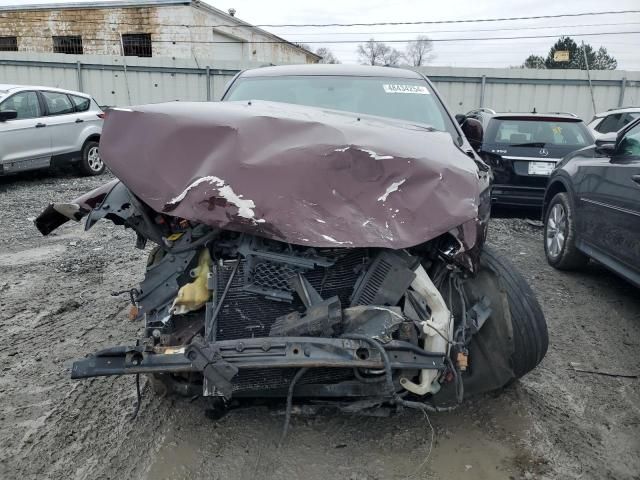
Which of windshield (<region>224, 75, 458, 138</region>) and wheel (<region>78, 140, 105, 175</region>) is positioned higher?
windshield (<region>224, 75, 458, 138</region>)

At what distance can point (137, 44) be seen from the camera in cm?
2520

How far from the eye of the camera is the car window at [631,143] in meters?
4.33

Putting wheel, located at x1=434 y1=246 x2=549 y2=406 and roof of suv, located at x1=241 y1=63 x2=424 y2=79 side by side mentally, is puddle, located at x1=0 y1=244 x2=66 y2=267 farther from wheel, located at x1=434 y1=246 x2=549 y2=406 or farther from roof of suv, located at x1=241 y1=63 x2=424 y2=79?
wheel, located at x1=434 y1=246 x2=549 y2=406

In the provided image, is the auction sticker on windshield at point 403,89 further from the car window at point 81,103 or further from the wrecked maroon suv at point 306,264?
the car window at point 81,103

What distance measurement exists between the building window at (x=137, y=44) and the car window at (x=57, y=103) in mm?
15898

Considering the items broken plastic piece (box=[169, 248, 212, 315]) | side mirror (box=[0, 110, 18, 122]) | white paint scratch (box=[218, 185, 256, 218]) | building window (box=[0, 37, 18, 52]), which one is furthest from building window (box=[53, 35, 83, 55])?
white paint scratch (box=[218, 185, 256, 218])

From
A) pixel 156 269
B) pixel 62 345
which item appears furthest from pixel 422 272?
pixel 62 345

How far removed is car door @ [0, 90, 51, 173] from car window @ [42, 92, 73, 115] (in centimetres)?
22

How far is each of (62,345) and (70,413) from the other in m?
0.91

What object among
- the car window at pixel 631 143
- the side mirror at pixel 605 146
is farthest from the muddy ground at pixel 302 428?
the side mirror at pixel 605 146

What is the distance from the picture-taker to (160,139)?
2.56 m

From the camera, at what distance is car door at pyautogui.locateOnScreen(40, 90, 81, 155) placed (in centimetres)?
997

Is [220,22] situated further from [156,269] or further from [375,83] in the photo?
[156,269]

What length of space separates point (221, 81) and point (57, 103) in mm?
7426
